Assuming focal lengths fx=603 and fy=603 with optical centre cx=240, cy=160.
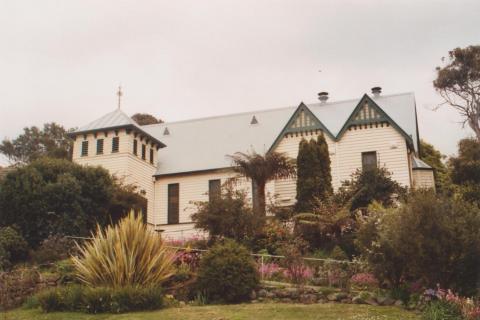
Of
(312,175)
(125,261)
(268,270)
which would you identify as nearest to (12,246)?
(125,261)

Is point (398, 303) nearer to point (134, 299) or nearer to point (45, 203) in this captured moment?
point (134, 299)

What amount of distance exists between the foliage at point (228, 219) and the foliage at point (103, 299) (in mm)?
7515

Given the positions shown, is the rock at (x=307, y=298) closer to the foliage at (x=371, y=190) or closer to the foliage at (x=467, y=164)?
the foliage at (x=371, y=190)

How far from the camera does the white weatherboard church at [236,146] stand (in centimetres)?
3206

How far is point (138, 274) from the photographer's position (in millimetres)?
16719

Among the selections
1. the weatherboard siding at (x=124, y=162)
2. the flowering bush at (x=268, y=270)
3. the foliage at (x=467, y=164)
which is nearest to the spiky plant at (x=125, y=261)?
the flowering bush at (x=268, y=270)

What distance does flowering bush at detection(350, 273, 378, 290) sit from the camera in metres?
17.4

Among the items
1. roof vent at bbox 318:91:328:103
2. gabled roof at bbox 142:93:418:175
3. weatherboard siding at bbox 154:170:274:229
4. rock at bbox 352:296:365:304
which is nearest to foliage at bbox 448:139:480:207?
gabled roof at bbox 142:93:418:175

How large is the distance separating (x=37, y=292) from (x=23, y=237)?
22.7 ft

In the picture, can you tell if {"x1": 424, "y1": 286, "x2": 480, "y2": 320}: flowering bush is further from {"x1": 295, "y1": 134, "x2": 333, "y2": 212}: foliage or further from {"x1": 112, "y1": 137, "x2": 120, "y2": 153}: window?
{"x1": 112, "y1": 137, "x2": 120, "y2": 153}: window

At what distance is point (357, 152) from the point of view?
32250 mm

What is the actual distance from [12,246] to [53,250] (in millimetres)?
2052

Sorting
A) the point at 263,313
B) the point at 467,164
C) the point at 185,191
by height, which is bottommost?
the point at 263,313

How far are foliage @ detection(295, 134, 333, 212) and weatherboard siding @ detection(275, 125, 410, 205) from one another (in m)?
2.93
